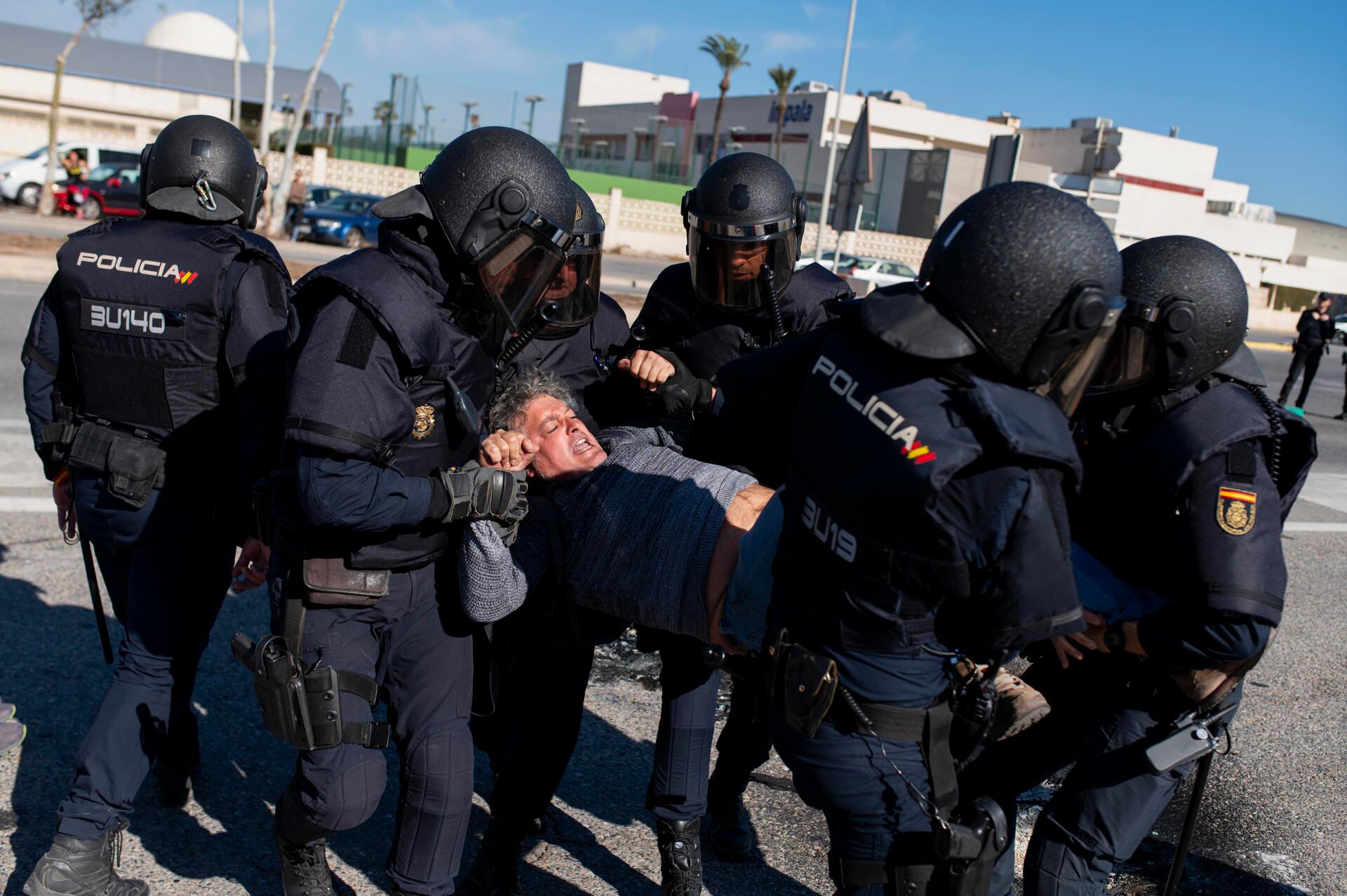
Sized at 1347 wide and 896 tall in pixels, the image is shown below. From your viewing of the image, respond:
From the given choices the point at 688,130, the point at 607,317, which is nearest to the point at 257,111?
the point at 688,130

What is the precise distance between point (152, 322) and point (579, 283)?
4.06ft

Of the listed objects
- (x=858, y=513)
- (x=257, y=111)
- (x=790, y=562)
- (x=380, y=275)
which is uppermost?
(x=257, y=111)

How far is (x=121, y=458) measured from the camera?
284 cm

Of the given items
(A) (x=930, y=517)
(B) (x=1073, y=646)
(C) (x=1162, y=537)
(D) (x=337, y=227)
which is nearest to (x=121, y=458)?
(A) (x=930, y=517)

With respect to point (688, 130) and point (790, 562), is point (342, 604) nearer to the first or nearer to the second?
point (790, 562)

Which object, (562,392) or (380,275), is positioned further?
(562,392)

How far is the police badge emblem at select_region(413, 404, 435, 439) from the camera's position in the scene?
2488 mm

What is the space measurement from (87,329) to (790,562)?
2.07 m

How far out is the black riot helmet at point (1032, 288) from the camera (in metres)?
1.79

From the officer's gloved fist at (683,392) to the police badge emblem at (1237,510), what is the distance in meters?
1.57

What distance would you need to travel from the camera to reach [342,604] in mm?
2480

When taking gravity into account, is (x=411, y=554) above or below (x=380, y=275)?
below

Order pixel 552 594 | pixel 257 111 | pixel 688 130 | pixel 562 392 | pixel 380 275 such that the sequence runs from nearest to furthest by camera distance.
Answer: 1. pixel 380 275
2. pixel 552 594
3. pixel 562 392
4. pixel 257 111
5. pixel 688 130

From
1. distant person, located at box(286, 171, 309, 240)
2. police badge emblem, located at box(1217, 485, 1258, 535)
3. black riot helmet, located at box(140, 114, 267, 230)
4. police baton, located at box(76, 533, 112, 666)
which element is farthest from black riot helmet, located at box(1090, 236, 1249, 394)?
distant person, located at box(286, 171, 309, 240)
